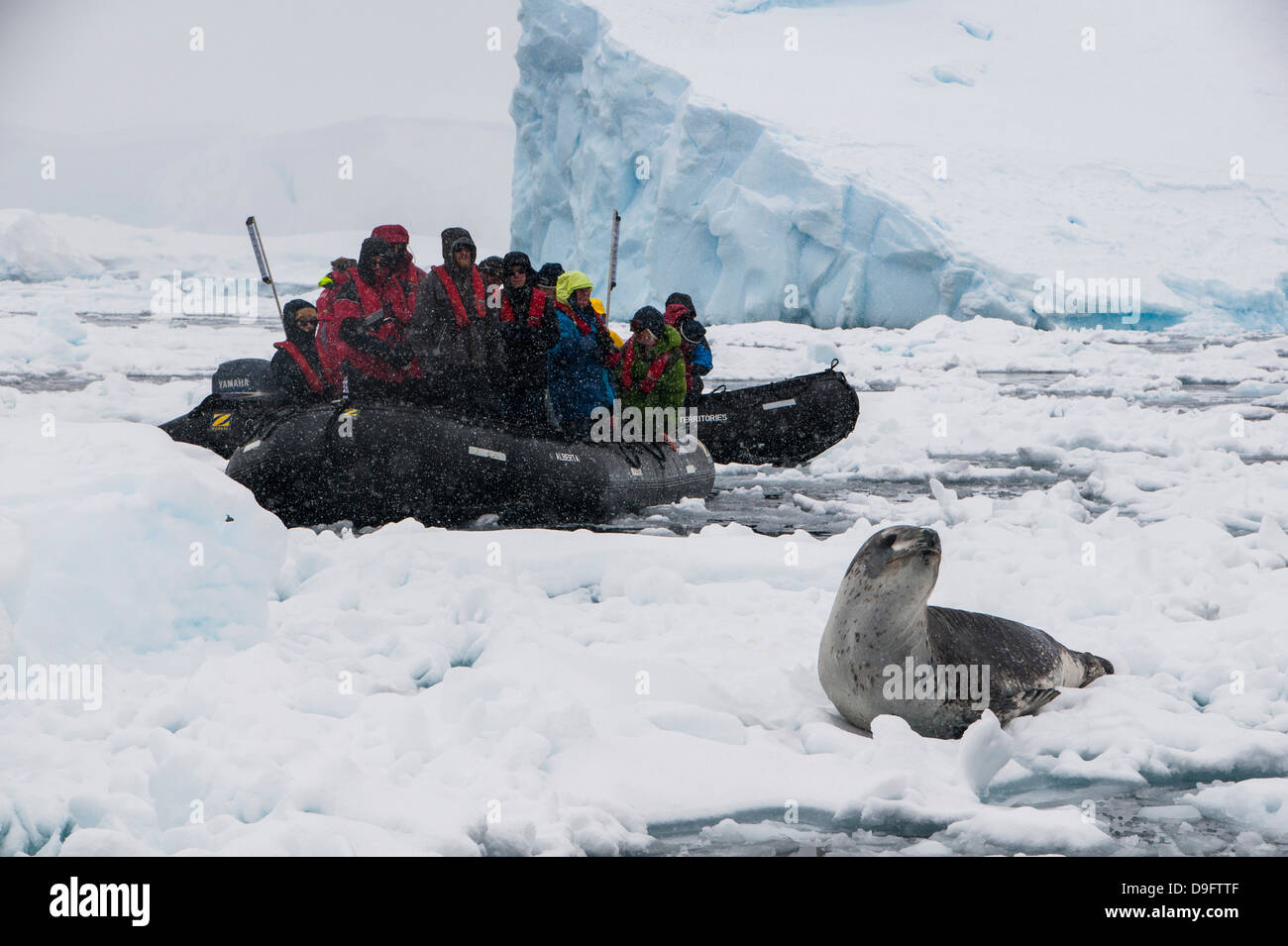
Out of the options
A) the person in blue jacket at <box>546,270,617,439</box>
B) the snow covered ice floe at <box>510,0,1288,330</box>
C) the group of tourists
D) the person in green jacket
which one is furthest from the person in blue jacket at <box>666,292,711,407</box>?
the snow covered ice floe at <box>510,0,1288,330</box>

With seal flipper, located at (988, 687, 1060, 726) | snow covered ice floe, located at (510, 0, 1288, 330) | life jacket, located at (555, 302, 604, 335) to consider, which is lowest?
seal flipper, located at (988, 687, 1060, 726)

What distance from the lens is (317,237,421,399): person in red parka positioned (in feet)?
20.0

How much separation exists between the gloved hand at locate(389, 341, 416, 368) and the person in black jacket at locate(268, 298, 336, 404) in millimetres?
954

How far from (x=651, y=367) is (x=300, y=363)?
2116mm

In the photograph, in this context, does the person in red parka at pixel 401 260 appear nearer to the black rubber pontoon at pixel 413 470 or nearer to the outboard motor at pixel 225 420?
the black rubber pontoon at pixel 413 470

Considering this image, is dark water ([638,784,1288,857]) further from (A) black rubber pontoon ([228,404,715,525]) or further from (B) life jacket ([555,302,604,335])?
(B) life jacket ([555,302,604,335])

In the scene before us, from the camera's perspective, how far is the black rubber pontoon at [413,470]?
584 cm

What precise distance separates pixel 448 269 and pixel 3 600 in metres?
3.44

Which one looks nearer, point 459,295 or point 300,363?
point 459,295

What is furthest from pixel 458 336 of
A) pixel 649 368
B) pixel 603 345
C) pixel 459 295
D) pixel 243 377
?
pixel 243 377

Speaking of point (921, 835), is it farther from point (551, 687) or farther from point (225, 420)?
point (225, 420)

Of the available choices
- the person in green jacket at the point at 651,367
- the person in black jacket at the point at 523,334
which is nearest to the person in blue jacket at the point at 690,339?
the person in green jacket at the point at 651,367

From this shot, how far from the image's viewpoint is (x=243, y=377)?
27.8 feet
